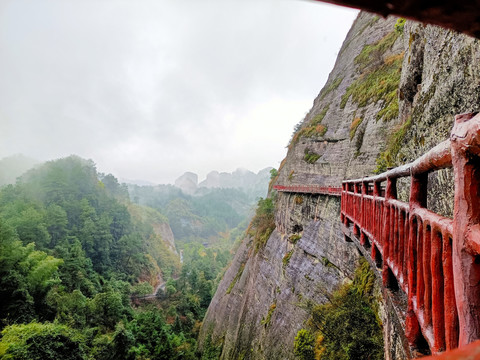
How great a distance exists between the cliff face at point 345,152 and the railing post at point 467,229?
2.19 metres

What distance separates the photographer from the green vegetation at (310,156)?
1540cm

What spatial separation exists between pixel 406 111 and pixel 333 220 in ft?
15.6

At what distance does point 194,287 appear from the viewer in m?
40.8

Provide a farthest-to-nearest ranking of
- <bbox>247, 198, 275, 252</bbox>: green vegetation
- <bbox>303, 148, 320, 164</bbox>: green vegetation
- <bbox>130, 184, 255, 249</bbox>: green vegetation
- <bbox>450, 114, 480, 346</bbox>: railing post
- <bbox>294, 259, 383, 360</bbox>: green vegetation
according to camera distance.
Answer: <bbox>130, 184, 255, 249</bbox>: green vegetation < <bbox>247, 198, 275, 252</bbox>: green vegetation < <bbox>303, 148, 320, 164</bbox>: green vegetation < <bbox>294, 259, 383, 360</bbox>: green vegetation < <bbox>450, 114, 480, 346</bbox>: railing post

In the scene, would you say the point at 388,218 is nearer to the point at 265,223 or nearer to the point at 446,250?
the point at 446,250

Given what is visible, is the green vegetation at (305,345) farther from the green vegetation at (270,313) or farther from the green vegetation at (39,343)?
the green vegetation at (39,343)

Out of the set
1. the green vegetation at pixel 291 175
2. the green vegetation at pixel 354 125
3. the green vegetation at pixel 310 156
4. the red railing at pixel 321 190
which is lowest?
the red railing at pixel 321 190

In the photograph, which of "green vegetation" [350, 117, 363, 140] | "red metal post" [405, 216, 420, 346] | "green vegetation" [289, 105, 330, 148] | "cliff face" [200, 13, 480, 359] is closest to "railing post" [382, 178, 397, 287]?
"red metal post" [405, 216, 420, 346]

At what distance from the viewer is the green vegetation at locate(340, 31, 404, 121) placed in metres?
10.3

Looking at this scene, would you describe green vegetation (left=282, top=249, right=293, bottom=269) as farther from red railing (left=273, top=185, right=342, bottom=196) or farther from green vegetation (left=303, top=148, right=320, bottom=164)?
green vegetation (left=303, top=148, right=320, bottom=164)

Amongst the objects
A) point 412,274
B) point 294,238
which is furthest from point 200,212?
point 412,274

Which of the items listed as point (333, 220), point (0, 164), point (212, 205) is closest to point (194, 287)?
point (333, 220)

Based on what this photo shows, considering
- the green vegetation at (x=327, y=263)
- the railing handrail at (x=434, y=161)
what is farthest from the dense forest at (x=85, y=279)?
the railing handrail at (x=434, y=161)

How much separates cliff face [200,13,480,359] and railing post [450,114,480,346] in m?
2.19
